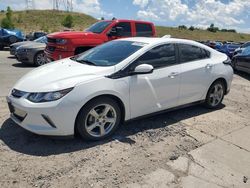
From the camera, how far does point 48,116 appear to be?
13.0ft

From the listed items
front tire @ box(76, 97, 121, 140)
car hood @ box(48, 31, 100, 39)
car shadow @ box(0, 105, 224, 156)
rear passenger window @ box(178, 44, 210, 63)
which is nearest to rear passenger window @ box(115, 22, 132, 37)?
car hood @ box(48, 31, 100, 39)

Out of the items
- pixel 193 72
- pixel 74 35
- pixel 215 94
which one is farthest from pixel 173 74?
pixel 74 35

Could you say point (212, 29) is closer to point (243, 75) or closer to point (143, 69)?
point (243, 75)

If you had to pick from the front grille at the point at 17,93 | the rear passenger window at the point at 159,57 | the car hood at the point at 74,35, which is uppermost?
the rear passenger window at the point at 159,57

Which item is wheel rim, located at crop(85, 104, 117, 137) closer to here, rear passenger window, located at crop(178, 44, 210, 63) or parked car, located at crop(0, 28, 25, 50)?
rear passenger window, located at crop(178, 44, 210, 63)

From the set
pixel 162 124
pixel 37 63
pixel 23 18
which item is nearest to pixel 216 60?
pixel 162 124

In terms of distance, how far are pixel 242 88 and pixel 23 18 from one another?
256ft

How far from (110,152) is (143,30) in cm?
804

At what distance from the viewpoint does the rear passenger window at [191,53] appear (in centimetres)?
550

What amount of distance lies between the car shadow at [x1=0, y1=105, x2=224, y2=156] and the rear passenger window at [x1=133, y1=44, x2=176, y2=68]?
3.42 ft

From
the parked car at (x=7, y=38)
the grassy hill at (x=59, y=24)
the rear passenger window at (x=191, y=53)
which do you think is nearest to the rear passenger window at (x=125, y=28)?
the rear passenger window at (x=191, y=53)

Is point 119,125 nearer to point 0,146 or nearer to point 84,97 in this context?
point 84,97

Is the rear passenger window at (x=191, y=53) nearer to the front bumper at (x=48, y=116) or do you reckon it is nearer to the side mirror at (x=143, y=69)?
the side mirror at (x=143, y=69)

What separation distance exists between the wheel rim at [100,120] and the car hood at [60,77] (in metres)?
0.47
